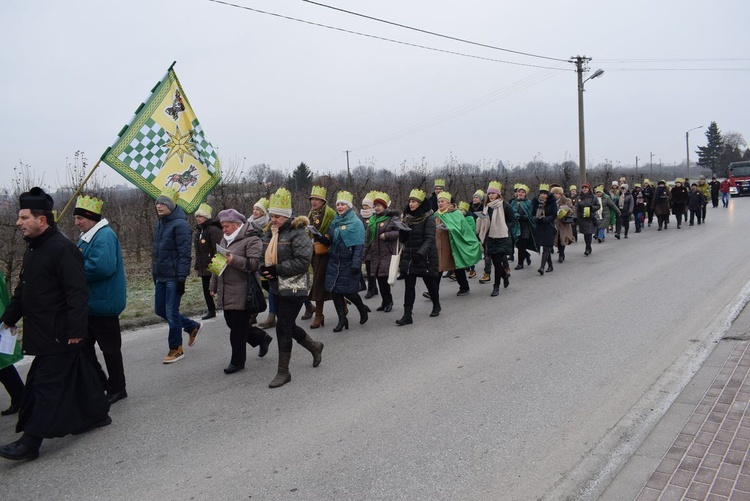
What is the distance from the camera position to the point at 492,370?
19.0 feet

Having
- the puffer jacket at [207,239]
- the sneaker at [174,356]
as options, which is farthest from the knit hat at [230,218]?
the puffer jacket at [207,239]

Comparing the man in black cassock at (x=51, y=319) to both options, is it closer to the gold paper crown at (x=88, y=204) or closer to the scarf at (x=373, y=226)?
the gold paper crown at (x=88, y=204)

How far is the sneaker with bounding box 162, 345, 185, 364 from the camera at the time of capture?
664cm

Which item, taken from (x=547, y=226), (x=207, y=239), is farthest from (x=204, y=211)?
(x=547, y=226)

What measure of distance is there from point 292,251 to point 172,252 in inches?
65.9

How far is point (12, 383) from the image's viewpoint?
5168 mm

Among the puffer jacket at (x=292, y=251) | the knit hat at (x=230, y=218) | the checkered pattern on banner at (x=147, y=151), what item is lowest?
the puffer jacket at (x=292, y=251)

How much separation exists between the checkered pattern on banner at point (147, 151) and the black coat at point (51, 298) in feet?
6.88

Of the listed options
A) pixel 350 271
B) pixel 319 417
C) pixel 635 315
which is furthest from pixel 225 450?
pixel 635 315

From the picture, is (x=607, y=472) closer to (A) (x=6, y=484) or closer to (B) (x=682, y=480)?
(B) (x=682, y=480)

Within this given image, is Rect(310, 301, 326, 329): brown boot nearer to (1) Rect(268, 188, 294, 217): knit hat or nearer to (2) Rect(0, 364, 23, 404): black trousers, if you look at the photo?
(1) Rect(268, 188, 294, 217): knit hat

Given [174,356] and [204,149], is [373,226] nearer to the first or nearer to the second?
[204,149]

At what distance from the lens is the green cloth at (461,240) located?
10047mm

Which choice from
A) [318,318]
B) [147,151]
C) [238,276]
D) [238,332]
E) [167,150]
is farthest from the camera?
[318,318]
